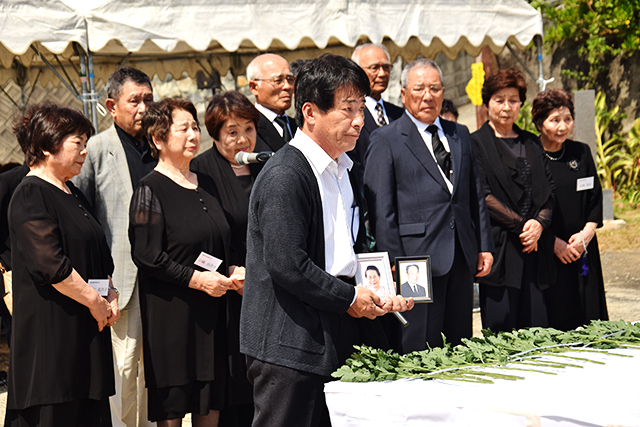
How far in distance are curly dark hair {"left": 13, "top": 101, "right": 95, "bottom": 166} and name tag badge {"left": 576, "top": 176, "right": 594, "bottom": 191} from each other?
127 inches

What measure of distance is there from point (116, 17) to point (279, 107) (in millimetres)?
1674

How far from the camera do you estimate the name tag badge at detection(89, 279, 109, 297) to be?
327 cm

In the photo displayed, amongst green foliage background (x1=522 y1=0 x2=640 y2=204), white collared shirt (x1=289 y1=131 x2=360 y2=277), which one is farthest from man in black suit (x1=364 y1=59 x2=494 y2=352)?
green foliage background (x1=522 y1=0 x2=640 y2=204)

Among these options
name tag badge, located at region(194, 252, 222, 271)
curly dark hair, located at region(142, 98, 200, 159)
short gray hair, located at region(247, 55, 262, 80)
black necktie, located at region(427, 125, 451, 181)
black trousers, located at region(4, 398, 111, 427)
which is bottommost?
black trousers, located at region(4, 398, 111, 427)

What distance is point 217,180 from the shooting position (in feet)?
12.6

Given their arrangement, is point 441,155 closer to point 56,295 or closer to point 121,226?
point 121,226

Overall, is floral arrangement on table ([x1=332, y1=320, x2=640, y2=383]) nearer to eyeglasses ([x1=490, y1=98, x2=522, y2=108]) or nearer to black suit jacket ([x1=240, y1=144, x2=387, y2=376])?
black suit jacket ([x1=240, y1=144, x2=387, y2=376])

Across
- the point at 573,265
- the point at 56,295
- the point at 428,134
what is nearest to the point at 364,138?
the point at 428,134

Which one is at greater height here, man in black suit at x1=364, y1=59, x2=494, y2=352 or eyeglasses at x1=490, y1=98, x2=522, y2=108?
eyeglasses at x1=490, y1=98, x2=522, y2=108

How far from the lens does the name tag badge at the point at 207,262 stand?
3.48m

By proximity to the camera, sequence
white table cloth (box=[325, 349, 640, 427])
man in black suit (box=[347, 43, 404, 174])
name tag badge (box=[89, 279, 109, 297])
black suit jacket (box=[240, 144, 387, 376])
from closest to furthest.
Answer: white table cloth (box=[325, 349, 640, 427]) → black suit jacket (box=[240, 144, 387, 376]) → name tag badge (box=[89, 279, 109, 297]) → man in black suit (box=[347, 43, 404, 174])

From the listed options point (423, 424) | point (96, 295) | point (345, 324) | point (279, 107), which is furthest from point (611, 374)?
point (279, 107)

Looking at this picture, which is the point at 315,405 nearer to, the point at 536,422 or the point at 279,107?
the point at 536,422

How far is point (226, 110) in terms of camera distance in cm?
384
